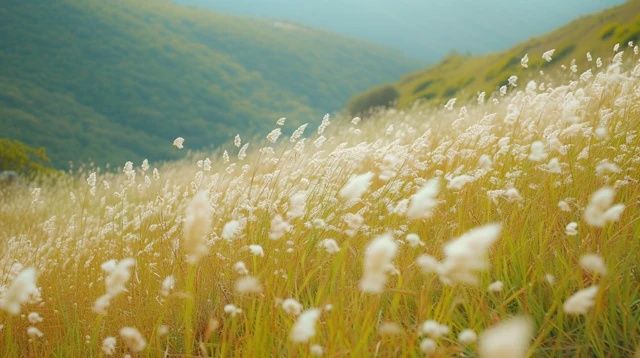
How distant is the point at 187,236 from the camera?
4.97 feet

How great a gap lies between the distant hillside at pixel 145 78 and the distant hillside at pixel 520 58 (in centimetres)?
2660

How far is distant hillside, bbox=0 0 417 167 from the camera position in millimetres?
55250

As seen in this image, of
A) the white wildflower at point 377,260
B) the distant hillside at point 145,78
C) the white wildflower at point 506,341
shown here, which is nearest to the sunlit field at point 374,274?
the white wildflower at point 377,260

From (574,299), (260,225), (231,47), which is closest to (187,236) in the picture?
(574,299)

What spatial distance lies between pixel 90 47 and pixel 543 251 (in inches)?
3144

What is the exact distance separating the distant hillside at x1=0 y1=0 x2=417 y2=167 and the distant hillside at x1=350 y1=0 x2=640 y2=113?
87.3ft

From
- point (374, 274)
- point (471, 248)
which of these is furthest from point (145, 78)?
point (471, 248)

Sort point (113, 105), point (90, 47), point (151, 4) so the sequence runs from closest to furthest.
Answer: point (113, 105) < point (90, 47) < point (151, 4)

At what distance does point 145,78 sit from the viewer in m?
72.0

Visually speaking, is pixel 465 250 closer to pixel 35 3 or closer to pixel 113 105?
pixel 113 105

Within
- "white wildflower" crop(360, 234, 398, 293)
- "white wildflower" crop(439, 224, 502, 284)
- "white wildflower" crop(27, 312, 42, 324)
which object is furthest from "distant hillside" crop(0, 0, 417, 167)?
"white wildflower" crop(439, 224, 502, 284)

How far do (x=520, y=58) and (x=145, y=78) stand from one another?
2075 inches

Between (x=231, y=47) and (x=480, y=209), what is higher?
(x=480, y=209)

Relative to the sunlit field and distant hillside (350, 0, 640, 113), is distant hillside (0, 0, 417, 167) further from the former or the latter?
the sunlit field
